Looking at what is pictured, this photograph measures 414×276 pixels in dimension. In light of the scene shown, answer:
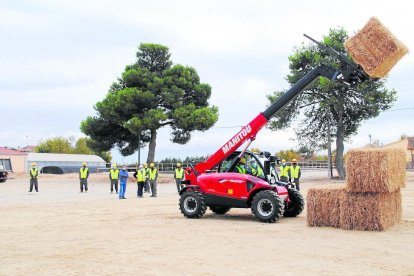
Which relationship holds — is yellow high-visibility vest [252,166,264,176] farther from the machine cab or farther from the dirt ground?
the dirt ground

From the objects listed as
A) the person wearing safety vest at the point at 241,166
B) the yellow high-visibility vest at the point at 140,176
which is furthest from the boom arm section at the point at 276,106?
the yellow high-visibility vest at the point at 140,176

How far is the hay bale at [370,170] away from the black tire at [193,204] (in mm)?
4567

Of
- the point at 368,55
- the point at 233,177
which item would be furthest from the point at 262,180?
the point at 368,55

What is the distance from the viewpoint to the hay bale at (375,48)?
1328 cm

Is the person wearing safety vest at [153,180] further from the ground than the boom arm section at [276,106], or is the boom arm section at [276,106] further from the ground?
the boom arm section at [276,106]

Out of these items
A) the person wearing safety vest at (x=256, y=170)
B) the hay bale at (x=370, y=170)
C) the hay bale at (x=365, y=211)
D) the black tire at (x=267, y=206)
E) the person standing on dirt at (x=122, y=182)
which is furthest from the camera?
the person standing on dirt at (x=122, y=182)

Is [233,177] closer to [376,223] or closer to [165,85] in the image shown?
[376,223]

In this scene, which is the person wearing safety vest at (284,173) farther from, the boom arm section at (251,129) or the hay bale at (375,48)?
the hay bale at (375,48)

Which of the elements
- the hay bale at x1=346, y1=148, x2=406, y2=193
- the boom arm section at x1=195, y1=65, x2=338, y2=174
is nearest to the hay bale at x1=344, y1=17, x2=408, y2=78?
the hay bale at x1=346, y1=148, x2=406, y2=193

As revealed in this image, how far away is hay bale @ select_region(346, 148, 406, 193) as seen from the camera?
1256cm

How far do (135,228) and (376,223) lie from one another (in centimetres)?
600

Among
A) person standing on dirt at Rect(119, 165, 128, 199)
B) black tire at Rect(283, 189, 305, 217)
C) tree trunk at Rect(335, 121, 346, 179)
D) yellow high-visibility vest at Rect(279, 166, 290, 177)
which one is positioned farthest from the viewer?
tree trunk at Rect(335, 121, 346, 179)

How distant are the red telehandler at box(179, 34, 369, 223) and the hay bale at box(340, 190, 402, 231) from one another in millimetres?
1867

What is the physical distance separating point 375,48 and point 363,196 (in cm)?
374
